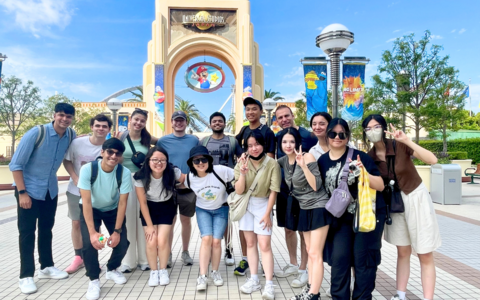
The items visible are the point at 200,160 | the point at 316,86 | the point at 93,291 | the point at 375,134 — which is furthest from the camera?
the point at 316,86

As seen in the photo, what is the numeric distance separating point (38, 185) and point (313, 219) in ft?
10.9

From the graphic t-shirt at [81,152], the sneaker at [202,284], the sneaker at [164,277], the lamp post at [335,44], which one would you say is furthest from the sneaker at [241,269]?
the lamp post at [335,44]

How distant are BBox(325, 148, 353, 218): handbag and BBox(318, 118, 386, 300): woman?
56 millimetres

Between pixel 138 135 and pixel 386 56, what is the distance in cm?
1464

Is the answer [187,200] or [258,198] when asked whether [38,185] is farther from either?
[258,198]

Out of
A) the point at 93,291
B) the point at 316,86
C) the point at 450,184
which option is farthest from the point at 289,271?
the point at 450,184

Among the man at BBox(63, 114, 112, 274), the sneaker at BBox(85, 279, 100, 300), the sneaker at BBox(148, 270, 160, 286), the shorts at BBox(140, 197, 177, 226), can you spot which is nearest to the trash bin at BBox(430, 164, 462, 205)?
the shorts at BBox(140, 197, 177, 226)

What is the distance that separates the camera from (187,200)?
159 inches

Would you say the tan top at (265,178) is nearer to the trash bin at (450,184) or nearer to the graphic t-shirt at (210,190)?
the graphic t-shirt at (210,190)

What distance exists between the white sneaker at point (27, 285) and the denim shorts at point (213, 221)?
2.02 metres

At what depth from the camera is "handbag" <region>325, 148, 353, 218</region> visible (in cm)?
297

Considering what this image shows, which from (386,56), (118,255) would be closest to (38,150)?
(118,255)

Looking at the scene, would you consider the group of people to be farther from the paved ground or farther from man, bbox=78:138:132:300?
the paved ground

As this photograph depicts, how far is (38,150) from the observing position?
3932 mm
